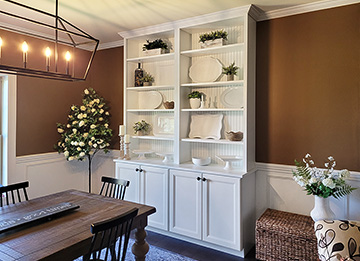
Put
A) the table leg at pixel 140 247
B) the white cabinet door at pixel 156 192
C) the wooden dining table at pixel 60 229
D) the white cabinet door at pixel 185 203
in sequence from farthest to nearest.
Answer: the white cabinet door at pixel 156 192
the white cabinet door at pixel 185 203
the table leg at pixel 140 247
the wooden dining table at pixel 60 229

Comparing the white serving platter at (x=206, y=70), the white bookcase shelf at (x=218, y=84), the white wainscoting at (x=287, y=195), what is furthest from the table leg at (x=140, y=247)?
the white serving platter at (x=206, y=70)

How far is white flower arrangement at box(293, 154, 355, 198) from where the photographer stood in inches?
97.8

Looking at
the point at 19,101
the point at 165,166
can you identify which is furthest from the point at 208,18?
the point at 19,101

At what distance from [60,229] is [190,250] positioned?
1690 millimetres

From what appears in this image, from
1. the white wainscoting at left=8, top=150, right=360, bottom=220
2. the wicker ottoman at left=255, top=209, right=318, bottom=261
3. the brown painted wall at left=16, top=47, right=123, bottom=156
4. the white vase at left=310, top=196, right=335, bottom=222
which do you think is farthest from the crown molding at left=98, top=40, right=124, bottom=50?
the white vase at left=310, top=196, right=335, bottom=222

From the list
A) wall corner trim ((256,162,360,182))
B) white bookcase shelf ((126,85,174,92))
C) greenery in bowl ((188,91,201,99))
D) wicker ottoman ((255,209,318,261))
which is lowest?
wicker ottoman ((255,209,318,261))

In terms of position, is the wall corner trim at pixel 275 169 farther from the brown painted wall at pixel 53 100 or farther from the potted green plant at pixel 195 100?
the brown painted wall at pixel 53 100

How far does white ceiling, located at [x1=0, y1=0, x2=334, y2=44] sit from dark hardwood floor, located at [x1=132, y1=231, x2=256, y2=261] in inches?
107

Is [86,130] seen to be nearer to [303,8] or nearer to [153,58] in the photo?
[153,58]

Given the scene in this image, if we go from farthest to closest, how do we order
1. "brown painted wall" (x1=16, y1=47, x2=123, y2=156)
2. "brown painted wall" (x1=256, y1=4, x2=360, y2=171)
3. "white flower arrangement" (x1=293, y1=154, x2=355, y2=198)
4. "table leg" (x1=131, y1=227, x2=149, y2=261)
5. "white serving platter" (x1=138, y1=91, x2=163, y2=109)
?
"white serving platter" (x1=138, y1=91, x2=163, y2=109) < "brown painted wall" (x1=16, y1=47, x2=123, y2=156) < "brown painted wall" (x1=256, y1=4, x2=360, y2=171) < "white flower arrangement" (x1=293, y1=154, x2=355, y2=198) < "table leg" (x1=131, y1=227, x2=149, y2=261)

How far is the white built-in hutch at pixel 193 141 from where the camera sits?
2967 mm

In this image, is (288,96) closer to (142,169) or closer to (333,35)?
(333,35)

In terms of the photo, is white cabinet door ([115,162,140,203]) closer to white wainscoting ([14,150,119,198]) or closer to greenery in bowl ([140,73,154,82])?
white wainscoting ([14,150,119,198])

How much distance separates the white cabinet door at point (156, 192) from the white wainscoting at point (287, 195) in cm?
113
